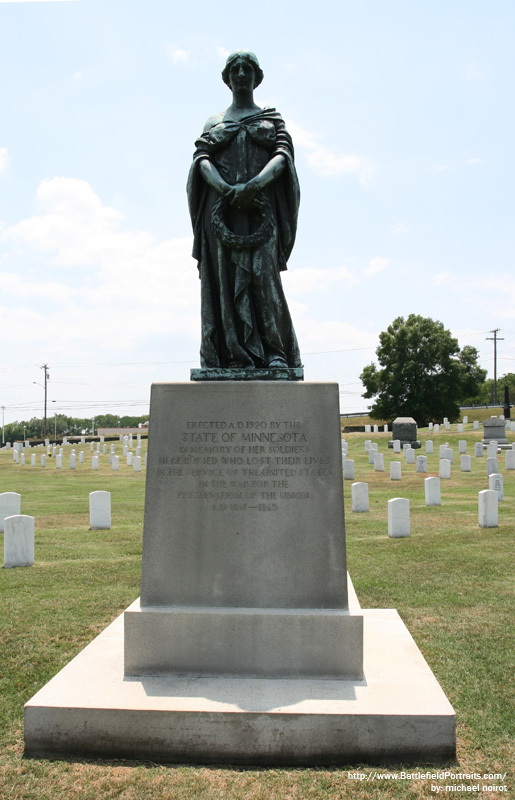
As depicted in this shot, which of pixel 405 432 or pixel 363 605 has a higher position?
pixel 405 432

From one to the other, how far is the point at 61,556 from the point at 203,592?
5776 mm

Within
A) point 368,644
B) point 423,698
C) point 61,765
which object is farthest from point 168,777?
point 368,644

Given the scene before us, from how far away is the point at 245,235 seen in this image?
4.53m

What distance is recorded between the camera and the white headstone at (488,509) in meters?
10.7

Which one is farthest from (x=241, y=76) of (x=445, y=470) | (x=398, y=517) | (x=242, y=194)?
(x=445, y=470)

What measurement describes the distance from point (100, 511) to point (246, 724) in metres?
8.67

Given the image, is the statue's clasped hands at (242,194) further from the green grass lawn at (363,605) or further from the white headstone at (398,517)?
the white headstone at (398,517)

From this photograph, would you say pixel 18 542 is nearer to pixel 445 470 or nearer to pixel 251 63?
pixel 251 63

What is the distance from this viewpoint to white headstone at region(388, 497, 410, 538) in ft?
33.5

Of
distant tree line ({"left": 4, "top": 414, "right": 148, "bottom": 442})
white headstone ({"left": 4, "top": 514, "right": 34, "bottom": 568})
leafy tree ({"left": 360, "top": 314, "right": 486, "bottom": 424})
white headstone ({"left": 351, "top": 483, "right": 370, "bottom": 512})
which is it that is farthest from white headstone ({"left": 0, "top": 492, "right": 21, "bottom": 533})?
distant tree line ({"left": 4, "top": 414, "right": 148, "bottom": 442})

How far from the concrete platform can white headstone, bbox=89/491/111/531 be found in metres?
7.94

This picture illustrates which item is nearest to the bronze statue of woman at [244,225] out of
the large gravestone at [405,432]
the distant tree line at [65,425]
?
the large gravestone at [405,432]

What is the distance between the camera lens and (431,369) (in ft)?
180

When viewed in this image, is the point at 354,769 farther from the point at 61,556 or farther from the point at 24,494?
the point at 24,494
